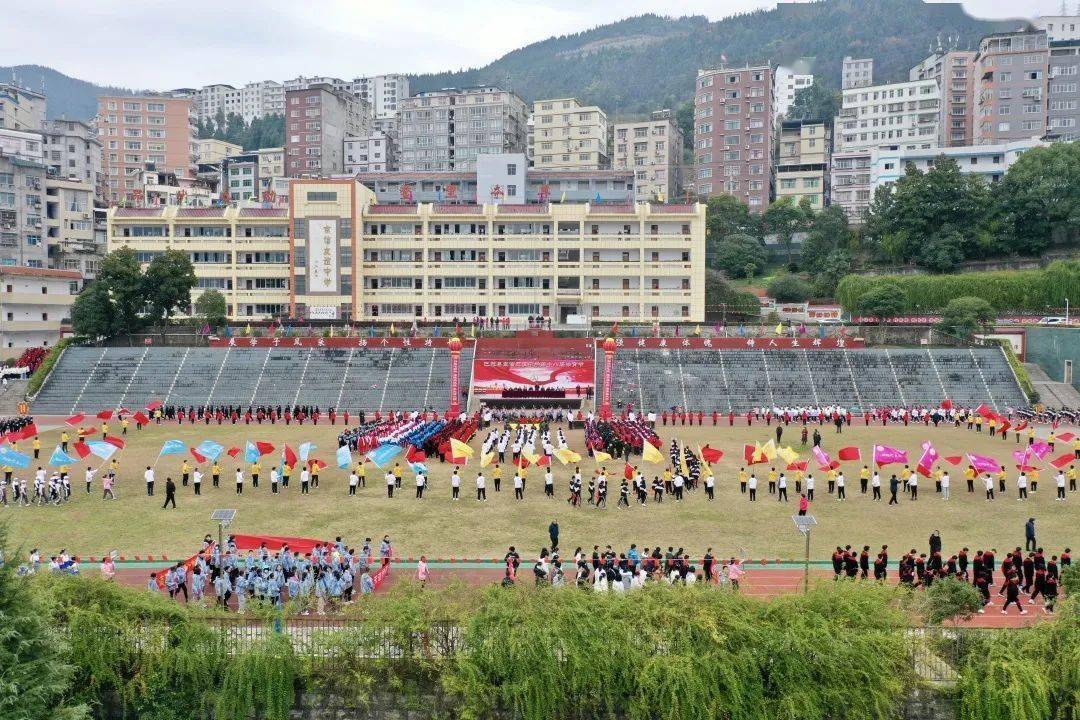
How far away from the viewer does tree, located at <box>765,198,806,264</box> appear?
7538 centimetres

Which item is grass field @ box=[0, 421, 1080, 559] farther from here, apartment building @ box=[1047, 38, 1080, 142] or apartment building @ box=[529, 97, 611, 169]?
apartment building @ box=[529, 97, 611, 169]

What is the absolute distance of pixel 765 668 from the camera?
11.4 metres

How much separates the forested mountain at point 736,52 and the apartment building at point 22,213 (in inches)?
3263

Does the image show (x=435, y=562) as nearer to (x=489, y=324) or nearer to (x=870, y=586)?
(x=870, y=586)

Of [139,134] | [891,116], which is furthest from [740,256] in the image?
[139,134]

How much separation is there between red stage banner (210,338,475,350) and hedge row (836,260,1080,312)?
2821cm

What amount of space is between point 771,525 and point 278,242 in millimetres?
46946

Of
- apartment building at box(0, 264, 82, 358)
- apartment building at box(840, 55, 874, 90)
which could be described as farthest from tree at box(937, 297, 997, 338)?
apartment building at box(840, 55, 874, 90)

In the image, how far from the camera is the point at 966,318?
48.3 meters

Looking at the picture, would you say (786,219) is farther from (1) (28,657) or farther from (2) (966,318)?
(1) (28,657)

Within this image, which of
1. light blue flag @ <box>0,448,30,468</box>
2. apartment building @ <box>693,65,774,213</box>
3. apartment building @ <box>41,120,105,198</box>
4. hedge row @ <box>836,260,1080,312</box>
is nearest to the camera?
light blue flag @ <box>0,448,30,468</box>

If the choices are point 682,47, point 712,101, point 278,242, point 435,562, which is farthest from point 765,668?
point 682,47

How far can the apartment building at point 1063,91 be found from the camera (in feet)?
255

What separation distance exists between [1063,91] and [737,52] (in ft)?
238
